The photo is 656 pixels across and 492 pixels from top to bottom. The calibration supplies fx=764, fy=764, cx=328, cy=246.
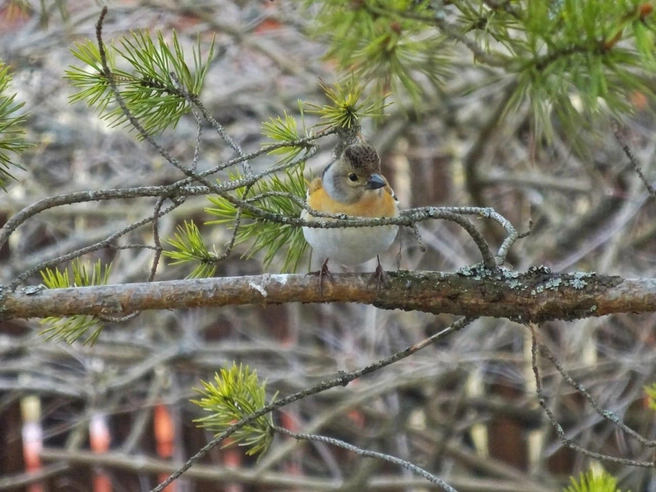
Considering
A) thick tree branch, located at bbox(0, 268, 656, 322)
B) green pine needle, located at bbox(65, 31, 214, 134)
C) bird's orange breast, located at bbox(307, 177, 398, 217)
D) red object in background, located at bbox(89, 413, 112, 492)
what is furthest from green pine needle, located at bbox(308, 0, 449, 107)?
red object in background, located at bbox(89, 413, 112, 492)

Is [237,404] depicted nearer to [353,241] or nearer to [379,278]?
[379,278]

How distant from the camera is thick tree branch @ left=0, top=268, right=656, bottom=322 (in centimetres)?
107

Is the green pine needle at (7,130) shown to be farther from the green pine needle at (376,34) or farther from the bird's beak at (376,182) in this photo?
the bird's beak at (376,182)

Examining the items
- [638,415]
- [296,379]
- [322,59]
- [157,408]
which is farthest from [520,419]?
[322,59]

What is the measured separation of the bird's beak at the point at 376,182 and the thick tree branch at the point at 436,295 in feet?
1.12

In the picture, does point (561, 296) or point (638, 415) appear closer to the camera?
point (561, 296)

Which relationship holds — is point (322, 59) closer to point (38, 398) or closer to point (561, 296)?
point (561, 296)

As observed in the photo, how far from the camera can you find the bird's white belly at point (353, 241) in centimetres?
135

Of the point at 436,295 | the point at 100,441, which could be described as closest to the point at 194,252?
the point at 436,295

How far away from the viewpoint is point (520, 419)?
282cm

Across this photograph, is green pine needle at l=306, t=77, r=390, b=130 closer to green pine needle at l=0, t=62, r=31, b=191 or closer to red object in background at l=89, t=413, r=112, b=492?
green pine needle at l=0, t=62, r=31, b=191

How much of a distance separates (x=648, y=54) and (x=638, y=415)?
2.32 meters

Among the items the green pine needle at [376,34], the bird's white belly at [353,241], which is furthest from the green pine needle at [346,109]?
the bird's white belly at [353,241]

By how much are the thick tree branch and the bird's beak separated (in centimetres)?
34
